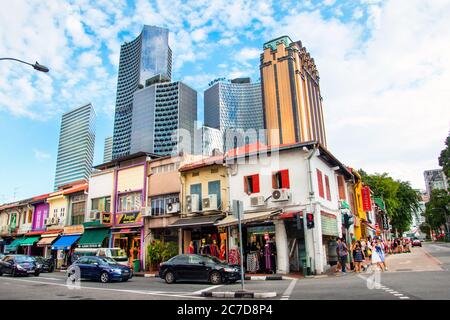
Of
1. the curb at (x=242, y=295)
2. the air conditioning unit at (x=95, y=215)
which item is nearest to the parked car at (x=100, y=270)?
the curb at (x=242, y=295)

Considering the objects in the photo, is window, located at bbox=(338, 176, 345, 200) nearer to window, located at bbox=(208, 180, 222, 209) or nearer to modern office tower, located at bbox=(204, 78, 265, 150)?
window, located at bbox=(208, 180, 222, 209)

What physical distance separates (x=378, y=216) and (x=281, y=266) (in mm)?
37330

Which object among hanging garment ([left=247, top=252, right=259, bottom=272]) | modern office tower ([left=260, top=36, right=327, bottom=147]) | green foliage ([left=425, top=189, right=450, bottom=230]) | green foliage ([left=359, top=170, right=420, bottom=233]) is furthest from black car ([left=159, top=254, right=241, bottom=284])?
→ modern office tower ([left=260, top=36, right=327, bottom=147])

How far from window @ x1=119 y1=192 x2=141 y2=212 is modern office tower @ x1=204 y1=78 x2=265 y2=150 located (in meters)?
127

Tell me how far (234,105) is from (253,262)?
14752cm

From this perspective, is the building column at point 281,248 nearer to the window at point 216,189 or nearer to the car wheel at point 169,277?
the window at point 216,189

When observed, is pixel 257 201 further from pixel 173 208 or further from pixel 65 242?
pixel 65 242

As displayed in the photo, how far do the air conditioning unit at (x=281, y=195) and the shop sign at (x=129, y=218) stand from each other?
12.1 metres

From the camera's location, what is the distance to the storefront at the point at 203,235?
2291 cm

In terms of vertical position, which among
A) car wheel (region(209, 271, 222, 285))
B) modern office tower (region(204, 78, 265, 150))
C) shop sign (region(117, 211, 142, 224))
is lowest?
car wheel (region(209, 271, 222, 285))

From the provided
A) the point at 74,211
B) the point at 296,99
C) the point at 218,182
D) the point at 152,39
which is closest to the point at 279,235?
the point at 218,182

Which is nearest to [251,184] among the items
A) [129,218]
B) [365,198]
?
[129,218]

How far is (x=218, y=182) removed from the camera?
24.5 meters

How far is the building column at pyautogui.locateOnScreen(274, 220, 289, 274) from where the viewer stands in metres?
20.3
